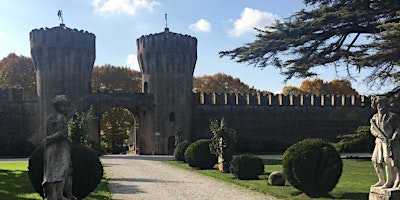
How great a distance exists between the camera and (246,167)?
14656mm

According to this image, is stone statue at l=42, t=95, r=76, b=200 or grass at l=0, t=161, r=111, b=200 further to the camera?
grass at l=0, t=161, r=111, b=200

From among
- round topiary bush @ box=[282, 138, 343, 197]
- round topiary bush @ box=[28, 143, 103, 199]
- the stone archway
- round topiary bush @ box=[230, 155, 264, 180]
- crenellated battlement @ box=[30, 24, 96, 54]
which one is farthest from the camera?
the stone archway

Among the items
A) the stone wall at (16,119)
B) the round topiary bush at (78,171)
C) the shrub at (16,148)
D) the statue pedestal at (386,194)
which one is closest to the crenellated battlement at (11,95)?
the stone wall at (16,119)

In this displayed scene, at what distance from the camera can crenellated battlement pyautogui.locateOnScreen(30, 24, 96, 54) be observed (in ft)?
108

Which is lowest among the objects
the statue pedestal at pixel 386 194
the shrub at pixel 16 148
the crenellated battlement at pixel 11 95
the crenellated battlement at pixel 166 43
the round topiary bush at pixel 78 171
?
the shrub at pixel 16 148

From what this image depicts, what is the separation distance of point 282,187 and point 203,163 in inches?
289

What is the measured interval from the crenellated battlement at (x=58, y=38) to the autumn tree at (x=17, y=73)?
34.0 feet

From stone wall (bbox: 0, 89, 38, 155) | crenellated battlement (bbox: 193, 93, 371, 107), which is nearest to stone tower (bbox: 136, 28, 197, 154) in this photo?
crenellated battlement (bbox: 193, 93, 371, 107)

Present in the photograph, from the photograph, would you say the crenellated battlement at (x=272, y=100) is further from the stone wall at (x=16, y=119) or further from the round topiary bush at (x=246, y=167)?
the round topiary bush at (x=246, y=167)

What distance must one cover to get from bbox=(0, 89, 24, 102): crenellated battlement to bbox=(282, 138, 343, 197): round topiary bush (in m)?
27.0

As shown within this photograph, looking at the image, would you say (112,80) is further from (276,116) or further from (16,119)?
(276,116)

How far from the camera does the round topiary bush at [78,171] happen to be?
29.4ft

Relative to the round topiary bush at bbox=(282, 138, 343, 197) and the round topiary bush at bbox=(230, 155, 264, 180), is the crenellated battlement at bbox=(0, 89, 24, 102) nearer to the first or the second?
the round topiary bush at bbox=(230, 155, 264, 180)

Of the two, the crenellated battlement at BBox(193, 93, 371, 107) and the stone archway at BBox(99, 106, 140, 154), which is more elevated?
the crenellated battlement at BBox(193, 93, 371, 107)
